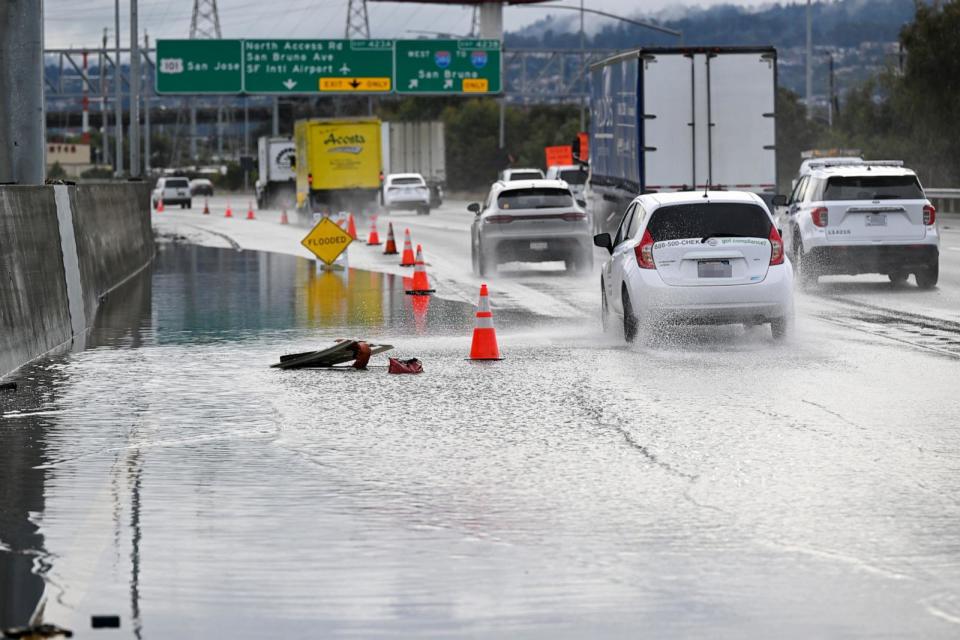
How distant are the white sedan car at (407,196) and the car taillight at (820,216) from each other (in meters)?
45.5

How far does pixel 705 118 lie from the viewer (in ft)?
107

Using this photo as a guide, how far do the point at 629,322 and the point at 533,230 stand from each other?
12208 millimetres

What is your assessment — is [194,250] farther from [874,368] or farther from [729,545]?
[729,545]

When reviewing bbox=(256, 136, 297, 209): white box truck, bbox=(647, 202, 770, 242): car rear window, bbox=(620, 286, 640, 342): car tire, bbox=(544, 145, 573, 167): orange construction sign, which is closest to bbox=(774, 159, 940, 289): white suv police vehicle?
bbox=(647, 202, 770, 242): car rear window

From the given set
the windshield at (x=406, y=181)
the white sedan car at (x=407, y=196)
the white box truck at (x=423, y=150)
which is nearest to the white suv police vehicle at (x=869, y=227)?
the white sedan car at (x=407, y=196)

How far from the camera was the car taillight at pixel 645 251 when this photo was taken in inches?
714

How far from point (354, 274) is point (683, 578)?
2365cm

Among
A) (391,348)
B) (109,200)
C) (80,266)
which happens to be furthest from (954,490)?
(109,200)

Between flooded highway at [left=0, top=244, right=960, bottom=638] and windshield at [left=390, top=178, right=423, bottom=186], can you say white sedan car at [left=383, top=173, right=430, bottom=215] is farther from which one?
flooded highway at [left=0, top=244, right=960, bottom=638]

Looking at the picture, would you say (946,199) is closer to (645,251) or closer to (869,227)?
(869,227)

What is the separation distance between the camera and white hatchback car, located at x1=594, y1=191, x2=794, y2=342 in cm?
1789

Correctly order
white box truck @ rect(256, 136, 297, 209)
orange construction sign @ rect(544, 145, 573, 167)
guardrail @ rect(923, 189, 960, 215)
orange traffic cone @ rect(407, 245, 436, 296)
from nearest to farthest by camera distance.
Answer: orange traffic cone @ rect(407, 245, 436, 296) < guardrail @ rect(923, 189, 960, 215) < white box truck @ rect(256, 136, 297, 209) < orange construction sign @ rect(544, 145, 573, 167)

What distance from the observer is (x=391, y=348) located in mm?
17609

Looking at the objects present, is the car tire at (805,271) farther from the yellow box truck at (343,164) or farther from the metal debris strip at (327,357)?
the yellow box truck at (343,164)
